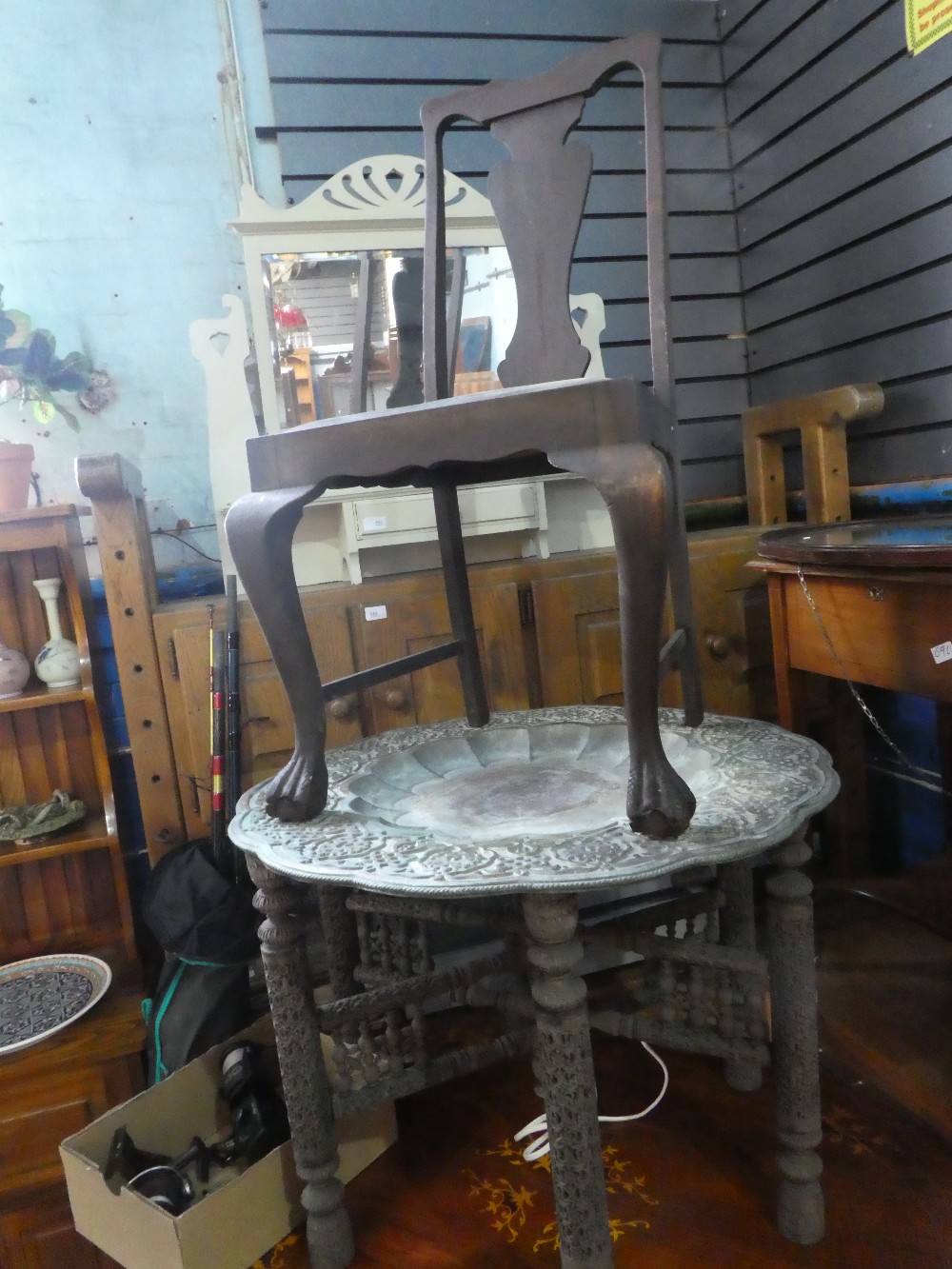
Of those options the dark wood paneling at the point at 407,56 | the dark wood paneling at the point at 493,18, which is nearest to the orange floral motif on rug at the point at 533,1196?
the dark wood paneling at the point at 407,56

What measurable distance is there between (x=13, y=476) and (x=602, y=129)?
1.82 meters

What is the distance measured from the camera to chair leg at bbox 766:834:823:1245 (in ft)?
3.35

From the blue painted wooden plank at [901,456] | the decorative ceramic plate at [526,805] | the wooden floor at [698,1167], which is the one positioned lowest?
the wooden floor at [698,1167]

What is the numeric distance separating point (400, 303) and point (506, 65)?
103cm

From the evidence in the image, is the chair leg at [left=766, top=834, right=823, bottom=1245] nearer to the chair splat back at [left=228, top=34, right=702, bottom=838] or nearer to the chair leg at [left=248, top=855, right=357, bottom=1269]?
the chair splat back at [left=228, top=34, right=702, bottom=838]

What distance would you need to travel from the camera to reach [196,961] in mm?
1505

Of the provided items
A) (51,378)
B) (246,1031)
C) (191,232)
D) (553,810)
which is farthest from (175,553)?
(553,810)

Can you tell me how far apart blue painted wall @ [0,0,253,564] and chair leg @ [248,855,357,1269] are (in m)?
1.32

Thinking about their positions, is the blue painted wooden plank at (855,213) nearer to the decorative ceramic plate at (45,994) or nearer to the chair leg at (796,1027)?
the chair leg at (796,1027)

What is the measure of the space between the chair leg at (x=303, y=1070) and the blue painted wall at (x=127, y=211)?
1.32m

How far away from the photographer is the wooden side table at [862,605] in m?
1.28

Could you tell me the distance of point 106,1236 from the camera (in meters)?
1.14

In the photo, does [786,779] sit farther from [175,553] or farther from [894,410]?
[175,553]

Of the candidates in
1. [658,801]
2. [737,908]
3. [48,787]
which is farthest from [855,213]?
[48,787]
